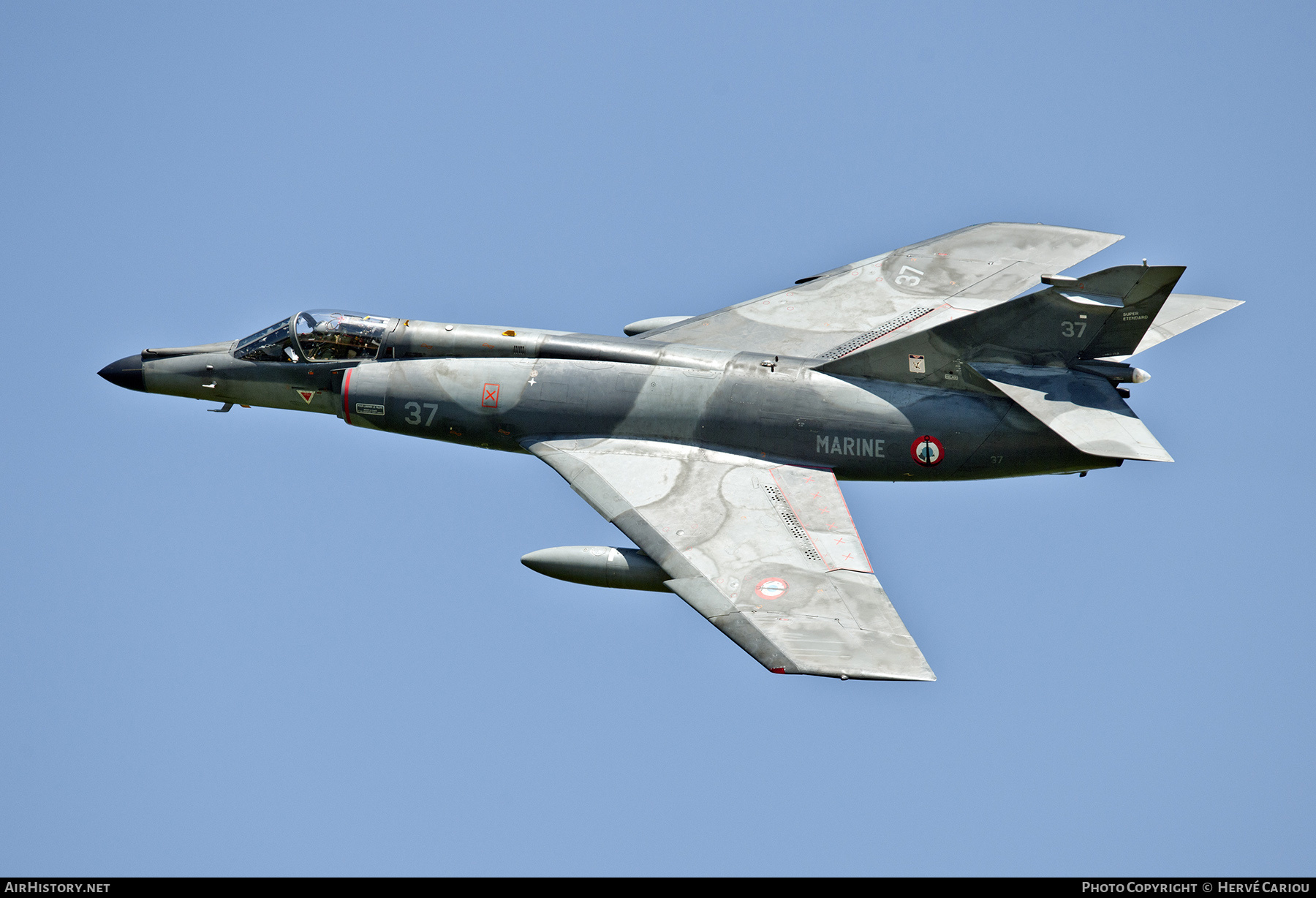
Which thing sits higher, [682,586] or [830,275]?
[830,275]

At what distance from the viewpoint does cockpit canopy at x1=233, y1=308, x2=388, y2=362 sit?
84.9ft

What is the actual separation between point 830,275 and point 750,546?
344 inches

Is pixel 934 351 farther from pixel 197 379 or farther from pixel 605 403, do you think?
pixel 197 379

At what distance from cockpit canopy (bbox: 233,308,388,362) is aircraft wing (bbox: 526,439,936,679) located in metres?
3.82

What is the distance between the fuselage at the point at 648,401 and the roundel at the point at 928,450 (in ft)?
0.08

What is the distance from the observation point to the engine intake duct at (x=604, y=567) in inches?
872

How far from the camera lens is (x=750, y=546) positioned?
22.2 meters

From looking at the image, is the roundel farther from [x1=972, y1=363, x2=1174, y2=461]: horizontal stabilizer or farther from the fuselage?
[x1=972, y1=363, x2=1174, y2=461]: horizontal stabilizer

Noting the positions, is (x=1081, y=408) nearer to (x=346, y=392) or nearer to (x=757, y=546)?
(x=757, y=546)

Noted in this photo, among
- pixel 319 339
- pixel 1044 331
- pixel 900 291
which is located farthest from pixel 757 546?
pixel 319 339

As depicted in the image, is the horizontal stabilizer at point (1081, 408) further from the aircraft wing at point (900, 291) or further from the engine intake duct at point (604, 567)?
the engine intake duct at point (604, 567)

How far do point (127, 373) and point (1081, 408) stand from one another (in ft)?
57.7
